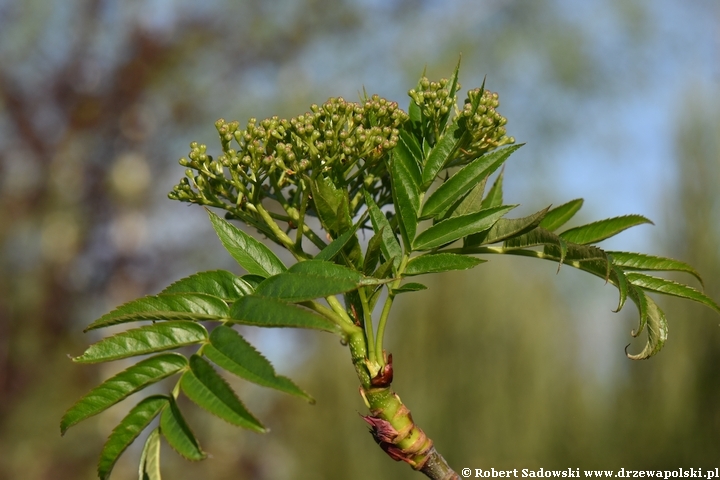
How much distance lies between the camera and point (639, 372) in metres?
5.69

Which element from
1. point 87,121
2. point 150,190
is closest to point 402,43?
point 150,190

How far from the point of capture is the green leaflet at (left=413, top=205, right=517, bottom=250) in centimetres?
122

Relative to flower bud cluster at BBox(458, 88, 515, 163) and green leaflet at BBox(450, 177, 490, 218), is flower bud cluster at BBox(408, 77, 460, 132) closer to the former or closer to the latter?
flower bud cluster at BBox(458, 88, 515, 163)

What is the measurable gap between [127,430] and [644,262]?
3.21ft

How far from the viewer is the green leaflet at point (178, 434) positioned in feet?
3.19

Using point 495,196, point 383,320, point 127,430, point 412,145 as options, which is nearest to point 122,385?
point 127,430

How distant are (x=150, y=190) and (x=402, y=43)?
6.67 m

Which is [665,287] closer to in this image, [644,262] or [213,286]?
[644,262]

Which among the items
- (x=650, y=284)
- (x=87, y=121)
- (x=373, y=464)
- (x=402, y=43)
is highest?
(x=402, y=43)

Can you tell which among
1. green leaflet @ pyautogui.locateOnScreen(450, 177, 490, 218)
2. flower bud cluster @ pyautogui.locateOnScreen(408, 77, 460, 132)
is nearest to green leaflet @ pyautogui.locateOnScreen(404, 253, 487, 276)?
green leaflet @ pyautogui.locateOnScreen(450, 177, 490, 218)

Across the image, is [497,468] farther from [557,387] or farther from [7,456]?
[7,456]

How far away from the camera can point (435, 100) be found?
1.29 m

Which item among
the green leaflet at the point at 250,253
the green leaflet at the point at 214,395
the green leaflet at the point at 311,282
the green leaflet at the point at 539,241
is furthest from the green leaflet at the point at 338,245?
the green leaflet at the point at 539,241

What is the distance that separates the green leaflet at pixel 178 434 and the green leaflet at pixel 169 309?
0.13 meters
